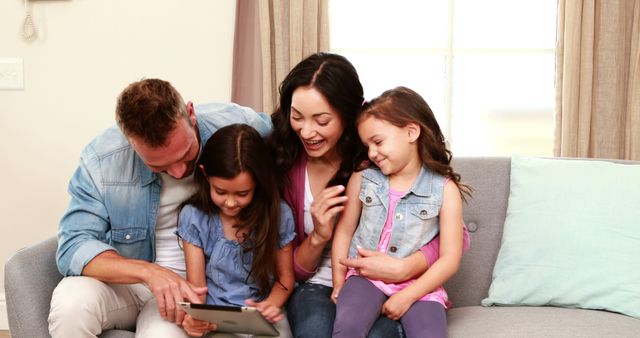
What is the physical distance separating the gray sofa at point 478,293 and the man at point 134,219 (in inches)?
2.8

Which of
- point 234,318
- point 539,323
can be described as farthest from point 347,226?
point 539,323

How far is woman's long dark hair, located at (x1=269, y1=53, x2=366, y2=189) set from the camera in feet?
6.72

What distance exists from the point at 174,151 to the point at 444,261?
736mm

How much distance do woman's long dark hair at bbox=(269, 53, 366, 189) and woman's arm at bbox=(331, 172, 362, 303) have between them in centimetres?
6

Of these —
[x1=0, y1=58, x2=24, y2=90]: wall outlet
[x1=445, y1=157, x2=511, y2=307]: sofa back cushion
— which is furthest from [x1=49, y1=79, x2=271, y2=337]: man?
[x1=0, y1=58, x2=24, y2=90]: wall outlet

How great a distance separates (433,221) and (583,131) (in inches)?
46.7

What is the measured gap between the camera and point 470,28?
10.3ft

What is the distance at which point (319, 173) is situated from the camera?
2.19 m

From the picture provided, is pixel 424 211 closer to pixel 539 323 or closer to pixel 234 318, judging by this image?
pixel 539 323

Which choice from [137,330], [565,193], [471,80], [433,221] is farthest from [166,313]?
[471,80]

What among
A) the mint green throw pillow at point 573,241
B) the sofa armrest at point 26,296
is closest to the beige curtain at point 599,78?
the mint green throw pillow at point 573,241

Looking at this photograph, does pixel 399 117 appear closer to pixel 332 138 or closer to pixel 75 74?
pixel 332 138

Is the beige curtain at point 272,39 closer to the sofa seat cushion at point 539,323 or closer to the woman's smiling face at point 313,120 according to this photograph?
the woman's smiling face at point 313,120

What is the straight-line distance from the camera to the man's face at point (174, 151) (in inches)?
74.2
